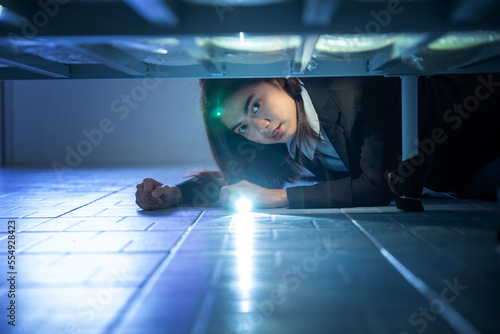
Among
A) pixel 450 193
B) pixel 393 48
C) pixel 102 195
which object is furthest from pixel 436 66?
pixel 102 195

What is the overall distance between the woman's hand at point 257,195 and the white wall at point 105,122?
542cm

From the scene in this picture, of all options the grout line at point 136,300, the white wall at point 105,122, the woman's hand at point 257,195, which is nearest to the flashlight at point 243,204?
the woman's hand at point 257,195

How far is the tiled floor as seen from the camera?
787mm

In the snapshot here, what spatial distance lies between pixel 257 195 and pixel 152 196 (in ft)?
1.54

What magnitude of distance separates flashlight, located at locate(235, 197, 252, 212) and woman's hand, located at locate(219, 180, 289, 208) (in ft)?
0.05

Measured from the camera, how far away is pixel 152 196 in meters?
2.01

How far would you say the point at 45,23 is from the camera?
111cm

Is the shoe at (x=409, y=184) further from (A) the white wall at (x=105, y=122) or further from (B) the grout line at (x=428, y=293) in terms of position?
(A) the white wall at (x=105, y=122)

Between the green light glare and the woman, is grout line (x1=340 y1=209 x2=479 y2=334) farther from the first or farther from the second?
the green light glare

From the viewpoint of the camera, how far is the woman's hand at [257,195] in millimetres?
1948

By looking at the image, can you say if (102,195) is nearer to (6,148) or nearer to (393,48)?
(393,48)

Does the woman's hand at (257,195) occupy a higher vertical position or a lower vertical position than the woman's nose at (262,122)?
lower

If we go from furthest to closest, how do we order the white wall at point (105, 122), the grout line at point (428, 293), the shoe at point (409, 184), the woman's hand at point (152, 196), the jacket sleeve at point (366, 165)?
the white wall at point (105, 122)
the woman's hand at point (152, 196)
the jacket sleeve at point (366, 165)
the shoe at point (409, 184)
the grout line at point (428, 293)

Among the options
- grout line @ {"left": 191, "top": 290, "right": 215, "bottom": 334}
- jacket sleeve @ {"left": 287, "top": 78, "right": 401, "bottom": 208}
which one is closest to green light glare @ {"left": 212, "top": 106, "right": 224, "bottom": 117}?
jacket sleeve @ {"left": 287, "top": 78, "right": 401, "bottom": 208}
